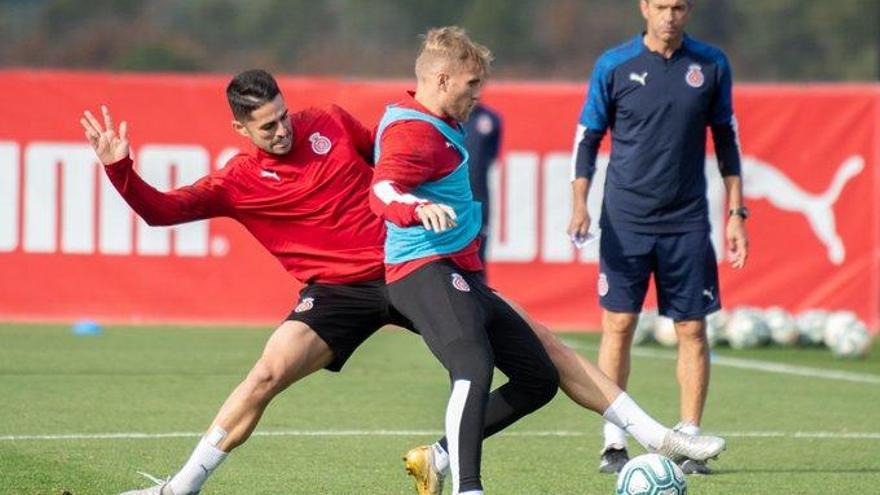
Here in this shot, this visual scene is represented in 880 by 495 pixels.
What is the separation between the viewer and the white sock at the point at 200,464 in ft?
25.1

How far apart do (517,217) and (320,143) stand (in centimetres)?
959

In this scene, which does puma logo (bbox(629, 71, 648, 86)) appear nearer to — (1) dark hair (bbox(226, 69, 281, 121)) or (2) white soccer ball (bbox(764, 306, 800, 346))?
(1) dark hair (bbox(226, 69, 281, 121))

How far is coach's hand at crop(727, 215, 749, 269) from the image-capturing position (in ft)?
30.9

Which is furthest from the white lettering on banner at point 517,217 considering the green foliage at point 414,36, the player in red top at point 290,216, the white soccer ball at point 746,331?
the green foliage at point 414,36

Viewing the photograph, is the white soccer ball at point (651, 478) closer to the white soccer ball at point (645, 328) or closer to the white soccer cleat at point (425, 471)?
the white soccer cleat at point (425, 471)

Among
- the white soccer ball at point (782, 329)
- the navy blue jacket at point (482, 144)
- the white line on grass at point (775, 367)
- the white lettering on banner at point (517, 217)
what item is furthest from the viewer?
the white lettering on banner at point (517, 217)

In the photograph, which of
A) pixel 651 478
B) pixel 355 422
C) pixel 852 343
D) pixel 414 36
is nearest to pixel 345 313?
pixel 651 478

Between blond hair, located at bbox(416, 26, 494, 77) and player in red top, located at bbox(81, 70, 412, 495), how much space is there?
73 cm

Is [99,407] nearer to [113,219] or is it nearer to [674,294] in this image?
[674,294]

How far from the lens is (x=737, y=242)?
945 centimetres

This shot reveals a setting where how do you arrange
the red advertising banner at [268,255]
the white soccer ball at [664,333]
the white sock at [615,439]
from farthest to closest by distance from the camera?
1. the red advertising banner at [268,255]
2. the white soccer ball at [664,333]
3. the white sock at [615,439]

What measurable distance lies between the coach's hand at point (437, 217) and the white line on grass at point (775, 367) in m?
7.52

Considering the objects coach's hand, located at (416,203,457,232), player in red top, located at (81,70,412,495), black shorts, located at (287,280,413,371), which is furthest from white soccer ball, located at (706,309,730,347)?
coach's hand, located at (416,203,457,232)

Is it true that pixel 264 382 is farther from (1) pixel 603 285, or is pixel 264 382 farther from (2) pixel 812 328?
(2) pixel 812 328
